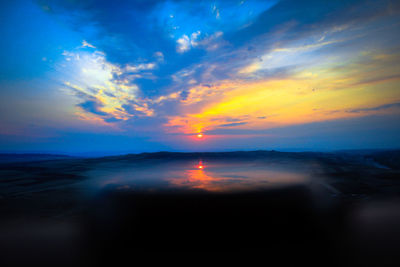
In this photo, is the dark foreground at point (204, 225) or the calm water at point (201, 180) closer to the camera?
the dark foreground at point (204, 225)

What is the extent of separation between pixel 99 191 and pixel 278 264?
1208cm

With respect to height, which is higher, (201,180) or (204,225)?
(201,180)

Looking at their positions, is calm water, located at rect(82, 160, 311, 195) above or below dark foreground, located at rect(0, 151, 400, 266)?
above

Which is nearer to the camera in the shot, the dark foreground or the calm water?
the dark foreground

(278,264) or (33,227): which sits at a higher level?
(33,227)

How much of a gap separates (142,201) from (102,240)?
3.93 metres

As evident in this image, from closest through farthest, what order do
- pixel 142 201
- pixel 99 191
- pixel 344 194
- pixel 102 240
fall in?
pixel 102 240, pixel 142 201, pixel 344 194, pixel 99 191

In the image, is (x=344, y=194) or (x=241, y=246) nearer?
(x=241, y=246)

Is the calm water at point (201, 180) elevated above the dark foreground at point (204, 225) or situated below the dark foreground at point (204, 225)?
above

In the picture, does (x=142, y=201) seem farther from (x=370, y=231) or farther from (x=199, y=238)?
(x=370, y=231)

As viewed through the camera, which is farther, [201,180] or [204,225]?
[201,180]

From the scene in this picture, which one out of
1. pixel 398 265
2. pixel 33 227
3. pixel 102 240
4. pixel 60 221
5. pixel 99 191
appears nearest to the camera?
pixel 398 265

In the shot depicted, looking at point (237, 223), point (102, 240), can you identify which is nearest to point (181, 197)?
point (237, 223)

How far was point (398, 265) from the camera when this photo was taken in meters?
4.89
